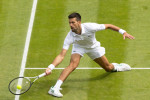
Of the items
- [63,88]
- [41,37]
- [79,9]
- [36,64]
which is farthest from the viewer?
[79,9]

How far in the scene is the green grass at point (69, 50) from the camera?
9891mm

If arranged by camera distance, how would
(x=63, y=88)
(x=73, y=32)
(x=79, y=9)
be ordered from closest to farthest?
(x=73, y=32) < (x=63, y=88) < (x=79, y=9)

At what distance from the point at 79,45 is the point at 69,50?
1799 mm

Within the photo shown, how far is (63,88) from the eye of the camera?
32.9ft

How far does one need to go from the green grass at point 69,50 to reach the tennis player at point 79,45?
46 centimetres

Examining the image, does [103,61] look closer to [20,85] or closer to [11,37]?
[20,85]

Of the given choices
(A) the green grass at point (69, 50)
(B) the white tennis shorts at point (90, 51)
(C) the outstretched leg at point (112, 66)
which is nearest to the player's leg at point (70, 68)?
(B) the white tennis shorts at point (90, 51)

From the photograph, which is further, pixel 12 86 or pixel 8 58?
pixel 8 58

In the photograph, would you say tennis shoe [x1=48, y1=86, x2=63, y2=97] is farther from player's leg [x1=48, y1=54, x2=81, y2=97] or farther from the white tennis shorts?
the white tennis shorts

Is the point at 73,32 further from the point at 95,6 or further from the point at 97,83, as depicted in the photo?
the point at 95,6

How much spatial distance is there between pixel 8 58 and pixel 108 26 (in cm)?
333

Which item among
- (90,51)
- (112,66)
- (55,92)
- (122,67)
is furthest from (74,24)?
(122,67)

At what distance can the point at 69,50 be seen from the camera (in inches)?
448

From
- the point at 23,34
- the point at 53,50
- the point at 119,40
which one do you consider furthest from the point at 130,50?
the point at 23,34
